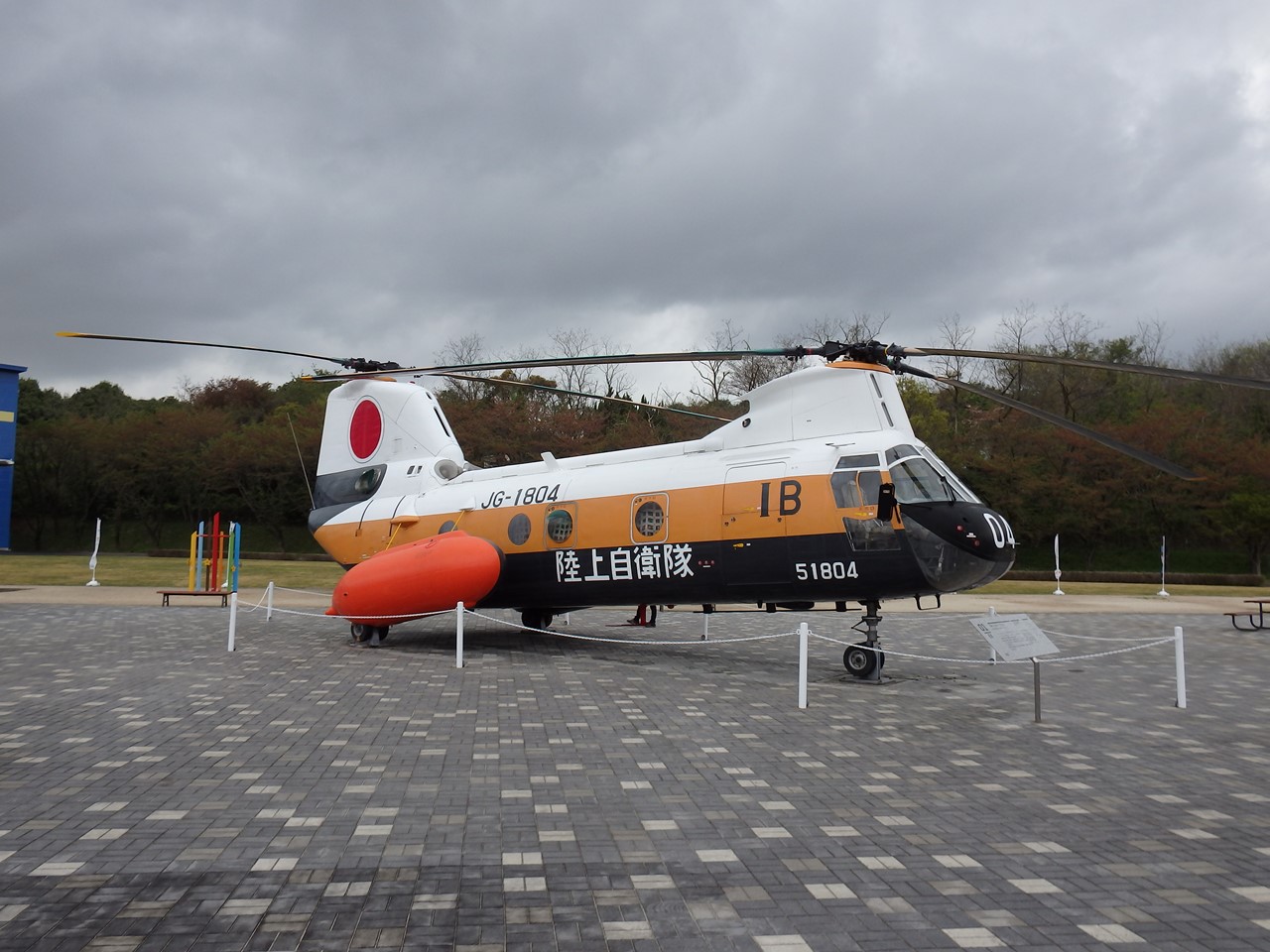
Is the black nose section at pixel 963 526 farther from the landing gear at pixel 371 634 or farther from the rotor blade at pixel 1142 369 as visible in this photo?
the landing gear at pixel 371 634

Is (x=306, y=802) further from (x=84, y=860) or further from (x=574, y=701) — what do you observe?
(x=574, y=701)

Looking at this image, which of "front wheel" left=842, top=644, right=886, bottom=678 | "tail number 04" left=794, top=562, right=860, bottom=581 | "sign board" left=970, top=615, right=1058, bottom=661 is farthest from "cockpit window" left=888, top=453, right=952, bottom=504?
"front wheel" left=842, top=644, right=886, bottom=678

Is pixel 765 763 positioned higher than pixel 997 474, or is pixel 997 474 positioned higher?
pixel 997 474

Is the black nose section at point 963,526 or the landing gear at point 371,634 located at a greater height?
the black nose section at point 963,526

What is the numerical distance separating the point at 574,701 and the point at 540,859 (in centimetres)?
487

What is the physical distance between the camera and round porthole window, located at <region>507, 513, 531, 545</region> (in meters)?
14.1

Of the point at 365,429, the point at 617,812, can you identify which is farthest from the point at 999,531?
the point at 365,429

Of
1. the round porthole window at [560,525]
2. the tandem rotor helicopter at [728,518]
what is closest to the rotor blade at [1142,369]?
the tandem rotor helicopter at [728,518]

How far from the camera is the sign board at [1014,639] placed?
29.5ft

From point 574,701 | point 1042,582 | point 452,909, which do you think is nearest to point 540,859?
point 452,909

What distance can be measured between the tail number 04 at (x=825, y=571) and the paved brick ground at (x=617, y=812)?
1.35 metres

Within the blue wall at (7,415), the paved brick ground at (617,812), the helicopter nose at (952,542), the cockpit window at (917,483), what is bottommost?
the paved brick ground at (617,812)

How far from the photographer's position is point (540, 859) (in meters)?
4.77

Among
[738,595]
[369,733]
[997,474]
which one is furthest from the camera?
[997,474]
